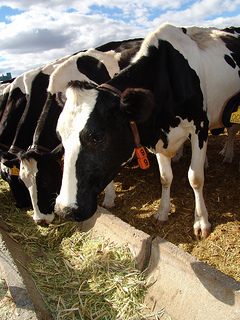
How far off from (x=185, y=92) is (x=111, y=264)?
1945 millimetres

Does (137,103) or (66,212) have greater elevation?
(137,103)

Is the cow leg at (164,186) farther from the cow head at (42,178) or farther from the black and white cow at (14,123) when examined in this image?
Answer: the black and white cow at (14,123)

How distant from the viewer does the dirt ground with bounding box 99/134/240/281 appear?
9.48 ft

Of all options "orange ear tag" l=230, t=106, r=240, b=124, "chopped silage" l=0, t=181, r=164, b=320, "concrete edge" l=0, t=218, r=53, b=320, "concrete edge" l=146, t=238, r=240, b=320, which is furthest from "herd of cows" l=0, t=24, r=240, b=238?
"concrete edge" l=146, t=238, r=240, b=320

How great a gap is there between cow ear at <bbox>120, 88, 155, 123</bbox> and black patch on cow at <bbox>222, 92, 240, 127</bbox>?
1610mm

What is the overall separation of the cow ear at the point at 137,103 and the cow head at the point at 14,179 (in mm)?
1936

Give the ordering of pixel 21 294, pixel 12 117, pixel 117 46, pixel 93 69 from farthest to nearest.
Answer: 1. pixel 117 46
2. pixel 12 117
3. pixel 93 69
4. pixel 21 294

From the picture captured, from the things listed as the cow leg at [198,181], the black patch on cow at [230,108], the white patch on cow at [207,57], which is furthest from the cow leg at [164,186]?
the black patch on cow at [230,108]

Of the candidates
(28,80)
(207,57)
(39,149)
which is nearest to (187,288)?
(39,149)

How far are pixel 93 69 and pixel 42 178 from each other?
64.9 inches

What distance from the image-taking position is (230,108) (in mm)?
3395

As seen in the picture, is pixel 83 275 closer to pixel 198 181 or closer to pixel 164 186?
pixel 164 186

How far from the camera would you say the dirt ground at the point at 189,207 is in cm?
289

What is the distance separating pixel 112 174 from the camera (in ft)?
7.86
